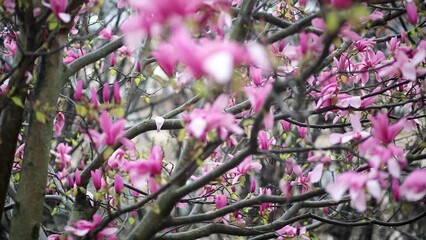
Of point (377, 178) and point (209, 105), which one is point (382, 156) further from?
point (209, 105)

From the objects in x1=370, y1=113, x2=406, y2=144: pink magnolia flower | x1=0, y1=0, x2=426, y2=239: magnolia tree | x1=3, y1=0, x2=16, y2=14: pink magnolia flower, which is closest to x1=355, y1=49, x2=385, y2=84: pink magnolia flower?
x1=0, y1=0, x2=426, y2=239: magnolia tree

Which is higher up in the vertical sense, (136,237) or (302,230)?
(136,237)

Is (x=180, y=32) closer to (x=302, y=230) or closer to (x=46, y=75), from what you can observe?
(x=46, y=75)

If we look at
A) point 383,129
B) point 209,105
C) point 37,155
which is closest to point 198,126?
point 209,105

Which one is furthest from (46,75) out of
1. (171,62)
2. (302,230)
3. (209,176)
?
(302,230)

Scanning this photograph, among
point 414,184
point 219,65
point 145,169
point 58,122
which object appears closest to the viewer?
point 219,65

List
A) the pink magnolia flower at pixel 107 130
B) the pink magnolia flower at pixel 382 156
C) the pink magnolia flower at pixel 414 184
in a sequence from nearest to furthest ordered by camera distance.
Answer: the pink magnolia flower at pixel 414 184
the pink magnolia flower at pixel 382 156
the pink magnolia flower at pixel 107 130

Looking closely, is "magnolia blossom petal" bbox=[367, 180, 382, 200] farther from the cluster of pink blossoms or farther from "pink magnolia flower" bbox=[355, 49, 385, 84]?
"pink magnolia flower" bbox=[355, 49, 385, 84]

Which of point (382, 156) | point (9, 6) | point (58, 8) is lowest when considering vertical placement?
point (382, 156)

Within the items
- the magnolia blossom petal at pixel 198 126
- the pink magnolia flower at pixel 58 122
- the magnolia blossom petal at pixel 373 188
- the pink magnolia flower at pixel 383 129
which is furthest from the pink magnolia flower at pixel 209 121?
the pink magnolia flower at pixel 58 122

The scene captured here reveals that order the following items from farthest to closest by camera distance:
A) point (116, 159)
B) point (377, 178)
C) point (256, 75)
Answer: point (116, 159)
point (256, 75)
point (377, 178)

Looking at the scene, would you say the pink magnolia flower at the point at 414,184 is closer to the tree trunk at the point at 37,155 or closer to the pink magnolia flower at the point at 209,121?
the pink magnolia flower at the point at 209,121

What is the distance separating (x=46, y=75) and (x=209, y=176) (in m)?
0.97

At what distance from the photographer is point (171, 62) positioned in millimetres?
1484
